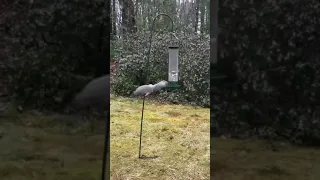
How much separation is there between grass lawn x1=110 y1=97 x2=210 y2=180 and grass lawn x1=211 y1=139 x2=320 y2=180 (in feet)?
3.93

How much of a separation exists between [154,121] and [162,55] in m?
0.76

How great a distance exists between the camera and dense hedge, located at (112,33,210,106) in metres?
4.41

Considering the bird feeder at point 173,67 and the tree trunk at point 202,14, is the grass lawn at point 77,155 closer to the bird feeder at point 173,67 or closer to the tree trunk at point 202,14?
the bird feeder at point 173,67

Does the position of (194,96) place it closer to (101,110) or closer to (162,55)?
(162,55)

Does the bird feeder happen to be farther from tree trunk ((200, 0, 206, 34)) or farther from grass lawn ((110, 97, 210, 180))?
tree trunk ((200, 0, 206, 34))

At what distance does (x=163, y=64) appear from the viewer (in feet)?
14.4

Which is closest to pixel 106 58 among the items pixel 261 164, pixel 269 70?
pixel 269 70

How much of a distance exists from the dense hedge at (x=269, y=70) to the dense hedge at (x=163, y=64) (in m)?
2.14

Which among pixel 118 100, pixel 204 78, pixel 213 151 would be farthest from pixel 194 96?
pixel 213 151

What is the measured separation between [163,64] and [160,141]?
860 millimetres

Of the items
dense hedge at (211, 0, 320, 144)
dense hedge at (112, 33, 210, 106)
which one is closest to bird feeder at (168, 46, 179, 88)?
dense hedge at (112, 33, 210, 106)

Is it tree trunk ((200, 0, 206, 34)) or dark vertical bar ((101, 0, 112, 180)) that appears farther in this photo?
tree trunk ((200, 0, 206, 34))

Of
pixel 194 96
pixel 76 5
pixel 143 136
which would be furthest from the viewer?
pixel 194 96

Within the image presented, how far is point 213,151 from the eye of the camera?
224 centimetres
